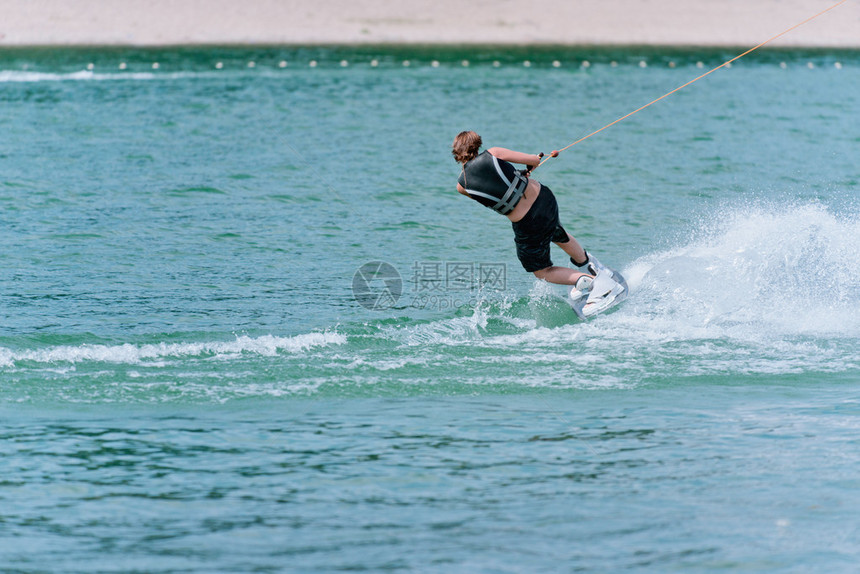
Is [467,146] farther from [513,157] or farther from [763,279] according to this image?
[763,279]

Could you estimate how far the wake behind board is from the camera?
9227 mm

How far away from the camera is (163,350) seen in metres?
8.26

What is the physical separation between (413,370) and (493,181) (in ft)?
5.94

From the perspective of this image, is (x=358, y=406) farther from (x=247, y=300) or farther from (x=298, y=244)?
(x=298, y=244)

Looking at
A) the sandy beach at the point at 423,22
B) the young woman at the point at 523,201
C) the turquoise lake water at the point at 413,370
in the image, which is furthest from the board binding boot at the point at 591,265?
the sandy beach at the point at 423,22

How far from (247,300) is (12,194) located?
23.3ft

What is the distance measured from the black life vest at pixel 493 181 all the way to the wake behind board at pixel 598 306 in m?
1.19

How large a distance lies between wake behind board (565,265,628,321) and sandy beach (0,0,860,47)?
30149 mm

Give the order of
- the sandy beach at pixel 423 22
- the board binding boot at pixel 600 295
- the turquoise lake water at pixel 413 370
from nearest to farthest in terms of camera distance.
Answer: the turquoise lake water at pixel 413 370 → the board binding boot at pixel 600 295 → the sandy beach at pixel 423 22

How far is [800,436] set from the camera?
21.6 ft

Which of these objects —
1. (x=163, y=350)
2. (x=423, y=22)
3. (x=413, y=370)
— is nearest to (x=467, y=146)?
(x=413, y=370)

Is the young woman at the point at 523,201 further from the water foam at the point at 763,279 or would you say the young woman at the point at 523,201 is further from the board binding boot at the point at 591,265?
the water foam at the point at 763,279

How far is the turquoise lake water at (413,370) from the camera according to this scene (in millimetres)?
5531

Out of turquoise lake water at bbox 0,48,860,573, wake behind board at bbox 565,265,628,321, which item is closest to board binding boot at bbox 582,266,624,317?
wake behind board at bbox 565,265,628,321
